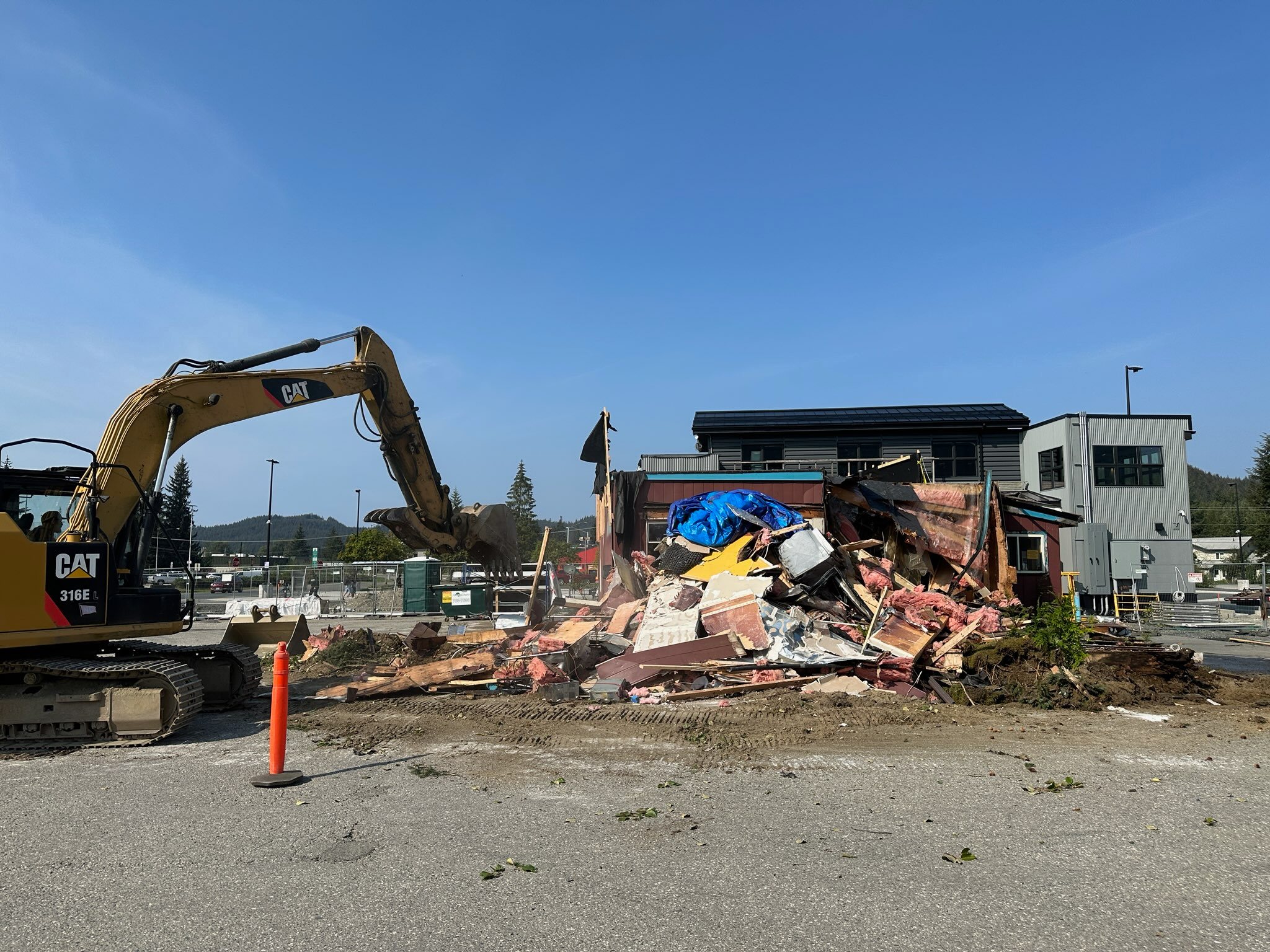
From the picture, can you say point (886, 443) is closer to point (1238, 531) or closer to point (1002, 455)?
point (1002, 455)

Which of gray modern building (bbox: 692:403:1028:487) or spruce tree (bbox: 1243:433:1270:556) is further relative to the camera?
spruce tree (bbox: 1243:433:1270:556)

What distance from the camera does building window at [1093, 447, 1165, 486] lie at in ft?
99.2

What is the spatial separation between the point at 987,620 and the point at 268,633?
1184 centimetres

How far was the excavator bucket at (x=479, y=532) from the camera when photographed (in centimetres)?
1305

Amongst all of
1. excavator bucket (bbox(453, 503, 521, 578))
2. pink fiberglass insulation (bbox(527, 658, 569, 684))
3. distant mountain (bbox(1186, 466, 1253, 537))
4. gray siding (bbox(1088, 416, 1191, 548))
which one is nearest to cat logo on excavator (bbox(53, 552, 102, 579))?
pink fiberglass insulation (bbox(527, 658, 569, 684))

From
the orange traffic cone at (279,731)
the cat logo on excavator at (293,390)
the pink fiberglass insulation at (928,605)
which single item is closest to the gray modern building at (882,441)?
the pink fiberglass insulation at (928,605)

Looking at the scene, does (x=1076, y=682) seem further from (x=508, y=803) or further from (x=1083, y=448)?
(x=1083, y=448)

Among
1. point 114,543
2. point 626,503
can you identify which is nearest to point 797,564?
point 626,503

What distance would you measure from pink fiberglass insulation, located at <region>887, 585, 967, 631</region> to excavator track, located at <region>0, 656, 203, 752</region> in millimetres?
10250

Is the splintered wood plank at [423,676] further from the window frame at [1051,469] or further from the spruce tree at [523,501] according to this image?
the spruce tree at [523,501]

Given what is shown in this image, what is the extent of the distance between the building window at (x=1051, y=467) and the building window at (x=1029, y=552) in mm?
8526

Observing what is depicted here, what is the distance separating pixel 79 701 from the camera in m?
8.34

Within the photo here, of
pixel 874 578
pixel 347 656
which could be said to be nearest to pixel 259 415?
pixel 347 656

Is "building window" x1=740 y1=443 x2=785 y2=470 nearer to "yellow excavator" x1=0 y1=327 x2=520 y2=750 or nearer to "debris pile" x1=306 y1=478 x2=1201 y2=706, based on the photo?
"debris pile" x1=306 y1=478 x2=1201 y2=706
